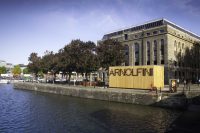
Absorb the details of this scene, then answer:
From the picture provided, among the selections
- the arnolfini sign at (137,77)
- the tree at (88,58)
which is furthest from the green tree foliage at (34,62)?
the arnolfini sign at (137,77)

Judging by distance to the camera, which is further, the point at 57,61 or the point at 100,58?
the point at 57,61

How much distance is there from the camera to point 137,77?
53000 millimetres

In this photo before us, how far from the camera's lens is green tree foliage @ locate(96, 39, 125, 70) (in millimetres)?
66562

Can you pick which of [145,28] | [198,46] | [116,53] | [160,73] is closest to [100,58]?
[116,53]

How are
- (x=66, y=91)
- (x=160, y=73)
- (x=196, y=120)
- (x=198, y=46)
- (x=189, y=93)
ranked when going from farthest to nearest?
(x=198, y=46) → (x=66, y=91) → (x=160, y=73) → (x=189, y=93) → (x=196, y=120)

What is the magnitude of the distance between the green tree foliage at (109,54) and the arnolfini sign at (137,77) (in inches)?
328

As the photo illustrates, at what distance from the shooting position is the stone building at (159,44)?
255ft

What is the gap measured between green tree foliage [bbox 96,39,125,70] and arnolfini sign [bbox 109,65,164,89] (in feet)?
27.3

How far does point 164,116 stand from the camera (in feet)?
110

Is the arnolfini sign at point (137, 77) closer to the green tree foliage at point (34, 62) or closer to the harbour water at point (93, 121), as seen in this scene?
the harbour water at point (93, 121)

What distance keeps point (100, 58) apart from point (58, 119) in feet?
120

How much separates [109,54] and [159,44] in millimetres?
21710

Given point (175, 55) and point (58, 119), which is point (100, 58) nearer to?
point (175, 55)

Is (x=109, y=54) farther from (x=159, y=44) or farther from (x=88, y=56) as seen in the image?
(x=159, y=44)
